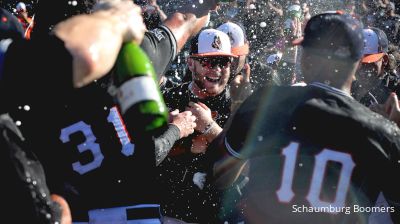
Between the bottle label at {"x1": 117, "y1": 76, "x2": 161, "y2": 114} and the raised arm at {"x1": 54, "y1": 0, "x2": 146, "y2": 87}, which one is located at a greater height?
the raised arm at {"x1": 54, "y1": 0, "x2": 146, "y2": 87}

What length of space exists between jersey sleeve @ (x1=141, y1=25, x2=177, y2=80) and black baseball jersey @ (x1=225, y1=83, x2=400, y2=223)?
570mm

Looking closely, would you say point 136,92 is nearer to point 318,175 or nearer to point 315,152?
point 315,152

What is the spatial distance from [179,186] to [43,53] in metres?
2.31

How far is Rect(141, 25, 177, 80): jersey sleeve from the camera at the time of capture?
253 centimetres

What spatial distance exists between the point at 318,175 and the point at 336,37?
33.5 inches

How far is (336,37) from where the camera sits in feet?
8.34

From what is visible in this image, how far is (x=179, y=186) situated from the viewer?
11.7 ft

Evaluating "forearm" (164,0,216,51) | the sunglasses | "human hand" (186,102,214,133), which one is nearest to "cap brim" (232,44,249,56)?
the sunglasses

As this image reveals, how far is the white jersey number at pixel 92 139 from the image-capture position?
2312 millimetres

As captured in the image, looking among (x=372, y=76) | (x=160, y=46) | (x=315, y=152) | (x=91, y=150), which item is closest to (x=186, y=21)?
(x=160, y=46)

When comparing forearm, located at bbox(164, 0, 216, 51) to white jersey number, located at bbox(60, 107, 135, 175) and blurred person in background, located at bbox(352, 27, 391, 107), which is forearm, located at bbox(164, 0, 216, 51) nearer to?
white jersey number, located at bbox(60, 107, 135, 175)

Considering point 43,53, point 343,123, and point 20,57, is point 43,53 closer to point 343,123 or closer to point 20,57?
point 20,57

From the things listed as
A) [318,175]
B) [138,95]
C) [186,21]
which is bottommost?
[318,175]

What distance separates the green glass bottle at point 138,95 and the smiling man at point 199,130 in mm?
1735
